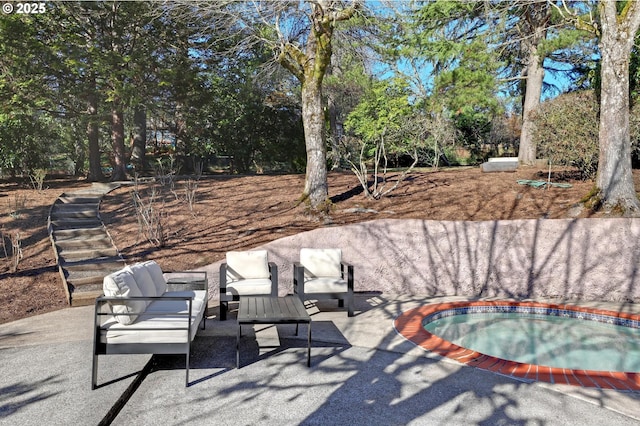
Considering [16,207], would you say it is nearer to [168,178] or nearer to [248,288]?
[168,178]

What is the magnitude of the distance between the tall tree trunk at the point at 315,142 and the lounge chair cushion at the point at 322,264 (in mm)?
3137

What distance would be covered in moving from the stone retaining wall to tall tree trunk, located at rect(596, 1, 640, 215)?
1.44 metres

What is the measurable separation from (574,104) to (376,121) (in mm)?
11138

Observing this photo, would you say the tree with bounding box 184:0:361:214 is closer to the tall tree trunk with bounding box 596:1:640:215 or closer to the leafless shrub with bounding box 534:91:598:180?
the tall tree trunk with bounding box 596:1:640:215

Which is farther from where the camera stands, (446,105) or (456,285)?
(446,105)

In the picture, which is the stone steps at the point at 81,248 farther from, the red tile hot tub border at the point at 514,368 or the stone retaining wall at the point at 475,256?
the red tile hot tub border at the point at 514,368

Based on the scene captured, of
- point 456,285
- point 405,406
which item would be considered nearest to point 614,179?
point 456,285

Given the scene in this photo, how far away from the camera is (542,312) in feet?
20.4

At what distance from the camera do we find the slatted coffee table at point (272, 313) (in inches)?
158

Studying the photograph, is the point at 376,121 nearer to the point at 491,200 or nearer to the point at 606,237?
the point at 491,200

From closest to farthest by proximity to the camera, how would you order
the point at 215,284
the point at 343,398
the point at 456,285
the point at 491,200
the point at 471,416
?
the point at 471,416, the point at 343,398, the point at 215,284, the point at 456,285, the point at 491,200

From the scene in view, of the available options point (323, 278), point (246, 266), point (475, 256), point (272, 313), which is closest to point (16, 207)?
point (246, 266)

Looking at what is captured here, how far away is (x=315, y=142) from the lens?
31.6ft
